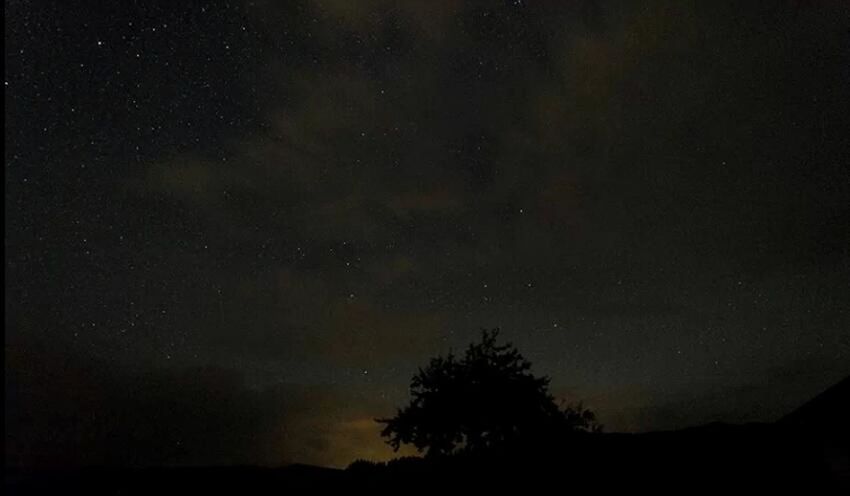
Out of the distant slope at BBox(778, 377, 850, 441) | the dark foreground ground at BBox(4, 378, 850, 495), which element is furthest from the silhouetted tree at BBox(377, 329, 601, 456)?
the distant slope at BBox(778, 377, 850, 441)

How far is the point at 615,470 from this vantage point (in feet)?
65.9

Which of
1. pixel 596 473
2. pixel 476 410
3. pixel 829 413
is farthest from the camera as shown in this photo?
pixel 476 410

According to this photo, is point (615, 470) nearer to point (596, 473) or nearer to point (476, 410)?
point (596, 473)

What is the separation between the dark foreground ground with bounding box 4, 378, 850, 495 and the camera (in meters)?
11.9

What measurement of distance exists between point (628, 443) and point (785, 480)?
281 inches

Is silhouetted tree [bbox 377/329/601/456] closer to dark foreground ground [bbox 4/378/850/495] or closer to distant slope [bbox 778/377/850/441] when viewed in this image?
dark foreground ground [bbox 4/378/850/495]

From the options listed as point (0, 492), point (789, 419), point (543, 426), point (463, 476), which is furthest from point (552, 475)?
point (0, 492)

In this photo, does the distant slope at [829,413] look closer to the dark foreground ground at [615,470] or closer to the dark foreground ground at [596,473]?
the dark foreground ground at [615,470]

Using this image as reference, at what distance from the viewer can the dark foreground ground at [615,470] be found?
469 inches

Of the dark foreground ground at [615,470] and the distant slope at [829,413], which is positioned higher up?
the distant slope at [829,413]

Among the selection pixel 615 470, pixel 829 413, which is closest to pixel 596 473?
pixel 615 470

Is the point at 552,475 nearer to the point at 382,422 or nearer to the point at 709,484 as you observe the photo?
the point at 709,484

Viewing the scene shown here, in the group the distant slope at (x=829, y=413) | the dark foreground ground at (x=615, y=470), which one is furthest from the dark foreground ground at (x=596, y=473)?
the distant slope at (x=829, y=413)

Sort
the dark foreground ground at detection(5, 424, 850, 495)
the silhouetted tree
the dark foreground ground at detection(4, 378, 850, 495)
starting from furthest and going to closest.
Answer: the silhouetted tree
the dark foreground ground at detection(5, 424, 850, 495)
the dark foreground ground at detection(4, 378, 850, 495)
